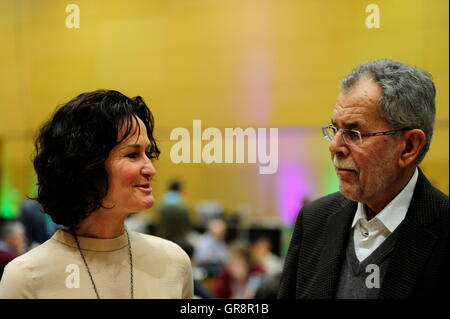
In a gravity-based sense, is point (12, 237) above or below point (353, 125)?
below

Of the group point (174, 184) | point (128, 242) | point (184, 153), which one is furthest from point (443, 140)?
point (174, 184)

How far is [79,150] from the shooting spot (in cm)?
177

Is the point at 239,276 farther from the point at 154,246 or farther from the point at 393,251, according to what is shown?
the point at 393,251

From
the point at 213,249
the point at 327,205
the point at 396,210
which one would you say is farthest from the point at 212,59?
the point at 213,249

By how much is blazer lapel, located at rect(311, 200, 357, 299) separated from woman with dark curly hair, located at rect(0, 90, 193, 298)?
49cm

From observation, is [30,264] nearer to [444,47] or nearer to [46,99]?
[46,99]

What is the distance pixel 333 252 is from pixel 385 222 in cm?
20

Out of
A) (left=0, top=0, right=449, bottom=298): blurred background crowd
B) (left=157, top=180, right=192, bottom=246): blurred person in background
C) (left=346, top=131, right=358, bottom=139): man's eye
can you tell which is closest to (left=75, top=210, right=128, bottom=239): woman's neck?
(left=0, top=0, right=449, bottom=298): blurred background crowd

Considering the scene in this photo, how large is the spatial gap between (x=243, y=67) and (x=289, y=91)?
0.33 m

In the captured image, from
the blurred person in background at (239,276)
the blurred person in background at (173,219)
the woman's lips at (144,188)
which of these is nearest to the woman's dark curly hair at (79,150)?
the woman's lips at (144,188)

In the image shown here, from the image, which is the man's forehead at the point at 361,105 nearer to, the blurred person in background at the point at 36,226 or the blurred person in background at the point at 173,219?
the blurred person in background at the point at 36,226

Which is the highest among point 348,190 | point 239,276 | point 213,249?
point 348,190

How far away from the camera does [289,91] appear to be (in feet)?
12.4

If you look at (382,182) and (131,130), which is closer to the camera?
(131,130)
